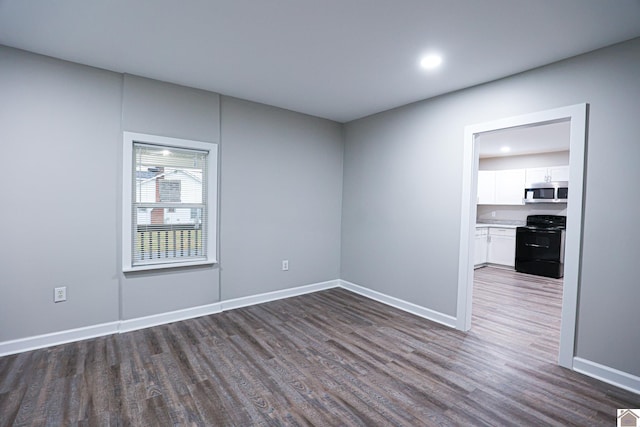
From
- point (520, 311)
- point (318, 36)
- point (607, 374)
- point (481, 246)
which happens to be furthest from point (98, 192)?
point (481, 246)

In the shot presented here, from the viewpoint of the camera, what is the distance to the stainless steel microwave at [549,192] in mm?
6012

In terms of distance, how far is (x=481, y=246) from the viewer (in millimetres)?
6613

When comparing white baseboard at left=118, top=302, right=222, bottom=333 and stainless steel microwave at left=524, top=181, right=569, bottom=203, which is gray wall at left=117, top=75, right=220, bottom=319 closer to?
white baseboard at left=118, top=302, right=222, bottom=333

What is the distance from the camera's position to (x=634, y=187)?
2.18 metres

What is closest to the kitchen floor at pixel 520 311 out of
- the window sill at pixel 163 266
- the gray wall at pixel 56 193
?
the window sill at pixel 163 266

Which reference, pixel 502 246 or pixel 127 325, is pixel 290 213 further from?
pixel 502 246

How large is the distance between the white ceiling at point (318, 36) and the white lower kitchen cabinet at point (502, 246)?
4449 millimetres

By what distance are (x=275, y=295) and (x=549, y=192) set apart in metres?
5.62

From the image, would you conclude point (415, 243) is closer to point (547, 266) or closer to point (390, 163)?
point (390, 163)

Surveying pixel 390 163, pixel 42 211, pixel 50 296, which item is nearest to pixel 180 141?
pixel 42 211

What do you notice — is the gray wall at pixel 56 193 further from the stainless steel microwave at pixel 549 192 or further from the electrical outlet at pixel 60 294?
the stainless steel microwave at pixel 549 192

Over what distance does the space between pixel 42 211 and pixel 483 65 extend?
3.98m

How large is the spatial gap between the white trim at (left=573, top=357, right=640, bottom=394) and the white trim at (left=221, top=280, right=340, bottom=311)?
9.60 ft

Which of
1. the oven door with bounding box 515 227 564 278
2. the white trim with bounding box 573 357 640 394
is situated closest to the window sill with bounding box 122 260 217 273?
the white trim with bounding box 573 357 640 394
